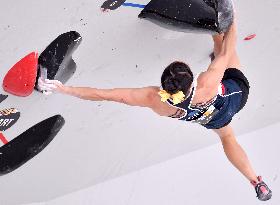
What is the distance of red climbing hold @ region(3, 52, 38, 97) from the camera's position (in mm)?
1954

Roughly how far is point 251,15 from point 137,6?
1.97 feet

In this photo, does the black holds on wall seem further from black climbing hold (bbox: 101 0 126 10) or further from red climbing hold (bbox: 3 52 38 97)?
red climbing hold (bbox: 3 52 38 97)

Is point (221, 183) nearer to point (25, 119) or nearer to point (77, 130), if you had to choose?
point (77, 130)

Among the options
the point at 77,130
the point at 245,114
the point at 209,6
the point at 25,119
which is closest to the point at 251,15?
the point at 209,6

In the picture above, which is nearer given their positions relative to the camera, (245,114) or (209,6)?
(209,6)

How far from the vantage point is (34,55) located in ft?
6.73

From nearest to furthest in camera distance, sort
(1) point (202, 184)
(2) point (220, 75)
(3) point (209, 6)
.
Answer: (2) point (220, 75)
(3) point (209, 6)
(1) point (202, 184)

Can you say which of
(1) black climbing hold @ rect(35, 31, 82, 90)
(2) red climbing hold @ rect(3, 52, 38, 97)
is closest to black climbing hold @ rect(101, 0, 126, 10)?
(1) black climbing hold @ rect(35, 31, 82, 90)

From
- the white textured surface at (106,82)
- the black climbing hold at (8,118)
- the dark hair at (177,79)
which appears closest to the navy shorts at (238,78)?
the white textured surface at (106,82)

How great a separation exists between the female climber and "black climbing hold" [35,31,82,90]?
0.17 meters

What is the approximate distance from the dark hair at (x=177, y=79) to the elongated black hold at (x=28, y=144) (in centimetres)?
64

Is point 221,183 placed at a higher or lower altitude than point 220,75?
lower

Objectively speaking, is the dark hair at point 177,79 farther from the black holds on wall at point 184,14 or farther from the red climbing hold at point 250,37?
the red climbing hold at point 250,37

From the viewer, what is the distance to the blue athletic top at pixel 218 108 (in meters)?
1.80
